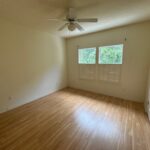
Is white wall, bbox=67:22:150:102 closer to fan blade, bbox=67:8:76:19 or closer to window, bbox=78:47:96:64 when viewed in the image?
window, bbox=78:47:96:64

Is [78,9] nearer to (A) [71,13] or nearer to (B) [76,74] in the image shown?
(A) [71,13]

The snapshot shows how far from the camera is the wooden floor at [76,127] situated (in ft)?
5.72

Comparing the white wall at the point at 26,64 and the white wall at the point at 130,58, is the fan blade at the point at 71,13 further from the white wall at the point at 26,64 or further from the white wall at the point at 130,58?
the white wall at the point at 130,58

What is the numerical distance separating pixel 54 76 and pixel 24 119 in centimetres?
233

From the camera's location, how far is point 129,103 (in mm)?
3361

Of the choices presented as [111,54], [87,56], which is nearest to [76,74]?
[87,56]

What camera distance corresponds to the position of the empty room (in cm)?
196

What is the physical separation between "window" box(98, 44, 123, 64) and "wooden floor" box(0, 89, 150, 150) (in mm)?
1543

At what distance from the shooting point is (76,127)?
2205 millimetres

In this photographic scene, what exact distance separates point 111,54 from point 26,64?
306cm

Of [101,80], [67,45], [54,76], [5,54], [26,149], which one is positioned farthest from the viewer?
[67,45]

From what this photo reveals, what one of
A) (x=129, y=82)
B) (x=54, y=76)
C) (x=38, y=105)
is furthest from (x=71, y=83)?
(x=129, y=82)

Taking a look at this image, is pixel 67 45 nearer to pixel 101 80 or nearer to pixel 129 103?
pixel 101 80

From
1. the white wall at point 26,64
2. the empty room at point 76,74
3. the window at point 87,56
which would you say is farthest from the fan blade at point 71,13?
the window at point 87,56
